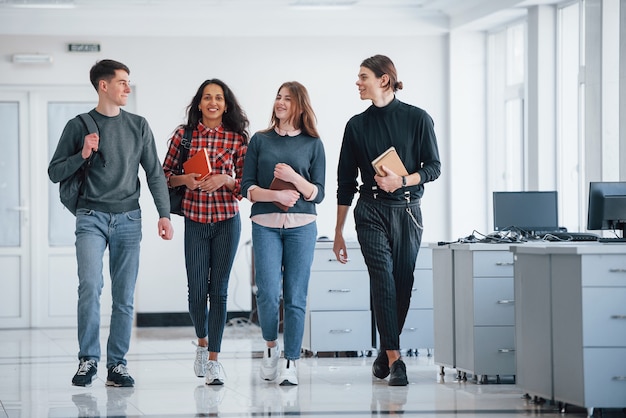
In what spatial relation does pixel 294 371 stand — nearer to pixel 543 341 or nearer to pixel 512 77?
pixel 543 341

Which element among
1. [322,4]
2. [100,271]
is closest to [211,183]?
[100,271]

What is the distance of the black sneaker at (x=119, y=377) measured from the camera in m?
5.37

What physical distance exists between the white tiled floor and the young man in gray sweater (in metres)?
0.24

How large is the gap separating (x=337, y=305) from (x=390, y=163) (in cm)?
214

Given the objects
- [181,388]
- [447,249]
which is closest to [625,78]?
[447,249]

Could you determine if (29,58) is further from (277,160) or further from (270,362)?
(270,362)

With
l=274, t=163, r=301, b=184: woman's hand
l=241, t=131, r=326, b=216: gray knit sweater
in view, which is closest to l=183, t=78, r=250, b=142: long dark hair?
l=241, t=131, r=326, b=216: gray knit sweater

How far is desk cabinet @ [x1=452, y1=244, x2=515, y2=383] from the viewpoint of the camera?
554 centimetres

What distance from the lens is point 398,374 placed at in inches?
211

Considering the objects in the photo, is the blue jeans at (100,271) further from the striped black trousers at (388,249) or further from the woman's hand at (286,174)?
the striped black trousers at (388,249)

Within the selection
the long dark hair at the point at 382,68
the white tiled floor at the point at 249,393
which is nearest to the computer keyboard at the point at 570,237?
the white tiled floor at the point at 249,393

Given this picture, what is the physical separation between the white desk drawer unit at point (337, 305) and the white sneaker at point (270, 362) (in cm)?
161

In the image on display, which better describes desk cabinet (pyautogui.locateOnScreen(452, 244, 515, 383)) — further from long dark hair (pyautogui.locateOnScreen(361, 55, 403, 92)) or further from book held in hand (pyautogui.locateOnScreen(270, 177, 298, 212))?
book held in hand (pyautogui.locateOnScreen(270, 177, 298, 212))

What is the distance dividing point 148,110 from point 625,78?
4.51 meters
